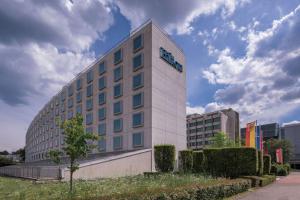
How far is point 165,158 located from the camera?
3459cm

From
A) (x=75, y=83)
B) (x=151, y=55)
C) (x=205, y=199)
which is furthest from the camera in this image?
(x=75, y=83)

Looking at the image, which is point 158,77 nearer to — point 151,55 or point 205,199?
point 151,55

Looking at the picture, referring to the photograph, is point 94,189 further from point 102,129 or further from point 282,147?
point 282,147

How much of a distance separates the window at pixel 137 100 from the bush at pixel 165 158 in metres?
9.61

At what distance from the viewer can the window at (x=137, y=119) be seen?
1677 inches

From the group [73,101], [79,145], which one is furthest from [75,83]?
[79,145]

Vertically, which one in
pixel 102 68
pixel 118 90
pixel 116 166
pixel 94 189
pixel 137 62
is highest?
pixel 102 68

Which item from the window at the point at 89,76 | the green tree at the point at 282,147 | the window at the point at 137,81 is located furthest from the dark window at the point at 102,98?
the green tree at the point at 282,147

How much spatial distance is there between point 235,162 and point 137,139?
59.4 ft

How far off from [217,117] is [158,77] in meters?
84.9

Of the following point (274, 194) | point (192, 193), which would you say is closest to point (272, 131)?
point (274, 194)

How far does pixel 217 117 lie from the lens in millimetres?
124438

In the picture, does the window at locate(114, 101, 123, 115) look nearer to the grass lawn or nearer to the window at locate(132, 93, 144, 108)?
the window at locate(132, 93, 144, 108)

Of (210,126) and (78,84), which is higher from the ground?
(78,84)
